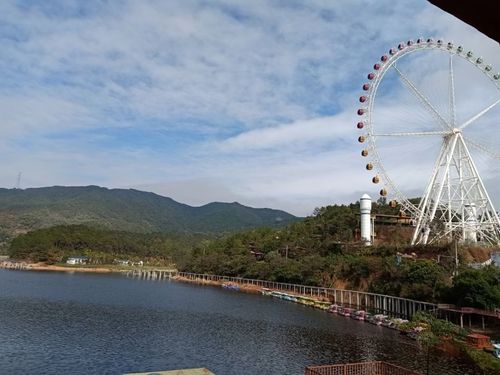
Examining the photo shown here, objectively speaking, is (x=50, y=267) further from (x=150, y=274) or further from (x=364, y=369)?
(x=364, y=369)

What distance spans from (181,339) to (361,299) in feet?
133

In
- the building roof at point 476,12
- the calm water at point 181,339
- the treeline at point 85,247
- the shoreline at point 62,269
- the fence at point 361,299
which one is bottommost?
the calm water at point 181,339

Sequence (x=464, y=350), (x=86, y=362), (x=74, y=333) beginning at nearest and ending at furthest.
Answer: (x=86, y=362)
(x=464, y=350)
(x=74, y=333)

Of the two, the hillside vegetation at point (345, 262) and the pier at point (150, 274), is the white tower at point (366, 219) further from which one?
the pier at point (150, 274)

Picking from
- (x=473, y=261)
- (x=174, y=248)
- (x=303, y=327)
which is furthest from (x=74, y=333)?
(x=174, y=248)

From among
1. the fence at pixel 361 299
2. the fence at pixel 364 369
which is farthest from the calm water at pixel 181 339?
the fence at pixel 361 299

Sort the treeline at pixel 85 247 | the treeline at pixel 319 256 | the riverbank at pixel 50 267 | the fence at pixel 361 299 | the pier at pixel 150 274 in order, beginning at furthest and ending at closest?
the treeline at pixel 85 247, the riverbank at pixel 50 267, the pier at pixel 150 274, the fence at pixel 361 299, the treeline at pixel 319 256

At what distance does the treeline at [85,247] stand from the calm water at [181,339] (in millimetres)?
95455

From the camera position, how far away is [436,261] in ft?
220

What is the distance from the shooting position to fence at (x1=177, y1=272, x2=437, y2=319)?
64.0 metres

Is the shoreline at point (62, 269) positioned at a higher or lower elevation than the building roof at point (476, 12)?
lower

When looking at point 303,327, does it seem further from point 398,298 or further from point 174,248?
point 174,248

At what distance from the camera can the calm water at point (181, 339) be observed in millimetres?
36125

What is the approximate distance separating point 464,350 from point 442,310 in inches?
650
